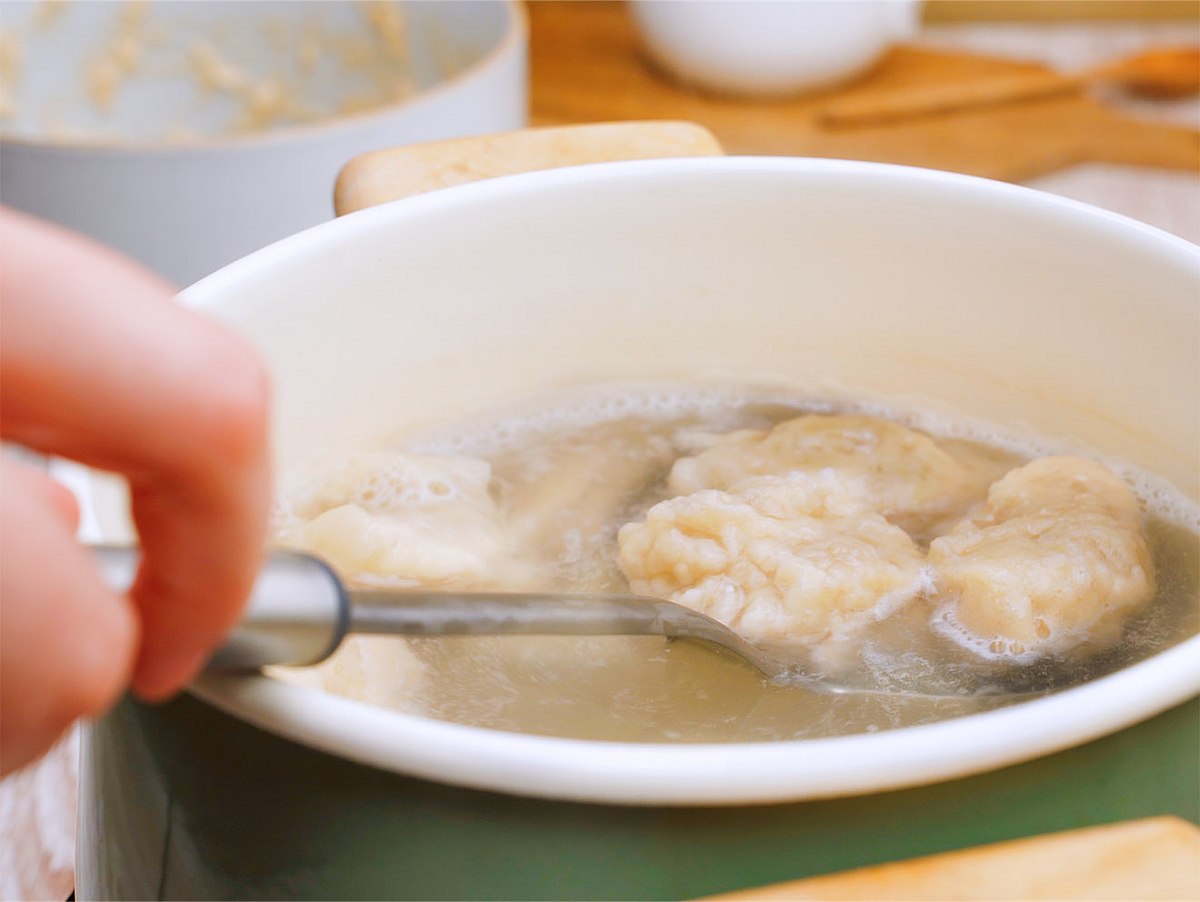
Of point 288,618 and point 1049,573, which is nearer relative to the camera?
point 288,618

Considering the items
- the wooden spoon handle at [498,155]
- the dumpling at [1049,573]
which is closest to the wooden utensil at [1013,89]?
the wooden spoon handle at [498,155]

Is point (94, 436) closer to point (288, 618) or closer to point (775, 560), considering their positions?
point (288, 618)

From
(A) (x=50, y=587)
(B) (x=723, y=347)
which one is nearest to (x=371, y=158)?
(B) (x=723, y=347)

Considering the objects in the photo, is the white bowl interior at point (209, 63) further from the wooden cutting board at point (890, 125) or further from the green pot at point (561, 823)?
the green pot at point (561, 823)

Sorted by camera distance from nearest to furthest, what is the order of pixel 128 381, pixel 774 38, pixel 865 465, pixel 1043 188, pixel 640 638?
pixel 128 381 < pixel 640 638 < pixel 865 465 < pixel 1043 188 < pixel 774 38

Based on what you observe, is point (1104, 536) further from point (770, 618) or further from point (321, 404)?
point (321, 404)

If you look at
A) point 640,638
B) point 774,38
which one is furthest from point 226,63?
point 640,638
